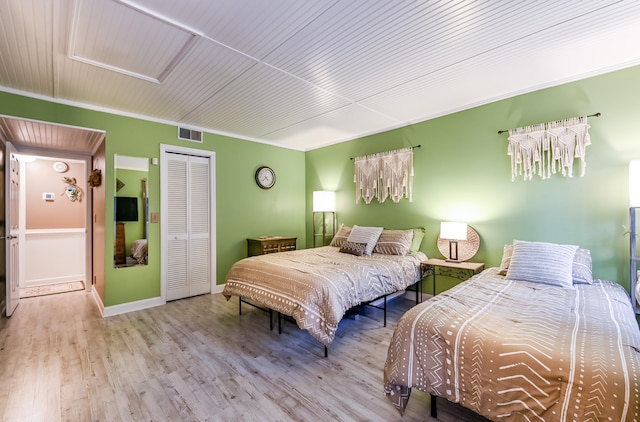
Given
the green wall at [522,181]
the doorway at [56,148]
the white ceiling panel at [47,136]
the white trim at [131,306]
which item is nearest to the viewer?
the green wall at [522,181]

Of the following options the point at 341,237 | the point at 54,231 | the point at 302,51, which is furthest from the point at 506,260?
the point at 54,231

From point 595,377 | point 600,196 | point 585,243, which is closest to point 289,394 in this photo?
point 595,377

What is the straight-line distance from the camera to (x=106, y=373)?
2291 mm

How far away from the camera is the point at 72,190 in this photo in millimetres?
5395

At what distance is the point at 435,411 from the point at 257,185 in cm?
421

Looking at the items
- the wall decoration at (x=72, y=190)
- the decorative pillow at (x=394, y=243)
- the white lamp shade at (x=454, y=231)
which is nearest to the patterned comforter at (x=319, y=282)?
the decorative pillow at (x=394, y=243)

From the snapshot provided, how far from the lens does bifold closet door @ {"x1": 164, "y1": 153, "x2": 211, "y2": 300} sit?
4184 mm

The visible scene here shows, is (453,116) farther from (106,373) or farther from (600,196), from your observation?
(106,373)

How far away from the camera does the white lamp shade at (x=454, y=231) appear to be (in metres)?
3.37

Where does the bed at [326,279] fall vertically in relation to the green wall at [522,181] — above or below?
below

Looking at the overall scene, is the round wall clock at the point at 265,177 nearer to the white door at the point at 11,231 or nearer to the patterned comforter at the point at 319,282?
the patterned comforter at the point at 319,282

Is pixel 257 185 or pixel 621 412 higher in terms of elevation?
pixel 257 185

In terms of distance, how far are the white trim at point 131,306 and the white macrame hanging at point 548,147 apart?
4.91 m

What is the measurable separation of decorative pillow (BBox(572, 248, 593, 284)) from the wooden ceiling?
177cm
